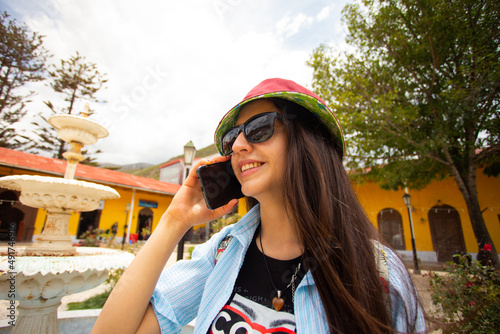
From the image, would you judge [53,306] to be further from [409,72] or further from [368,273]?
[409,72]

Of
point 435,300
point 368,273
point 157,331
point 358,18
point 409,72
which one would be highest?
point 358,18

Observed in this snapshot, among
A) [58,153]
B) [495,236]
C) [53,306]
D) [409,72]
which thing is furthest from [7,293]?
[58,153]

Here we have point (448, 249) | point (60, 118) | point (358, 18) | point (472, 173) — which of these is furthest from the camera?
point (448, 249)

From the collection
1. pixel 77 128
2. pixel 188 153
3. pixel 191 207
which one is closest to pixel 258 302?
pixel 191 207

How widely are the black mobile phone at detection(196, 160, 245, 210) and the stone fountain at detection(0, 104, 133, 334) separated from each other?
2076 millimetres

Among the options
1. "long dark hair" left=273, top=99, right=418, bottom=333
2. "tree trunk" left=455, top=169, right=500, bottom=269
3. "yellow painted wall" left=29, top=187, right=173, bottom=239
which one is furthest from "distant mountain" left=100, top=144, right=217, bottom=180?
"tree trunk" left=455, top=169, right=500, bottom=269

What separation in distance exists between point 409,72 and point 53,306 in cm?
1064

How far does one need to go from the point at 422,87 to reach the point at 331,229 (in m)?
9.14

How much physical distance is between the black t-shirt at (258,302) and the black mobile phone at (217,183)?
415 mm

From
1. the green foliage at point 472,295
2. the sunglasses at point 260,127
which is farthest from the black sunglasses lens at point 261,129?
the green foliage at point 472,295

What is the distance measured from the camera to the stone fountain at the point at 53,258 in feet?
7.59

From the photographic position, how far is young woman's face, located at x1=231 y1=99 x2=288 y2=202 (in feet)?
3.93

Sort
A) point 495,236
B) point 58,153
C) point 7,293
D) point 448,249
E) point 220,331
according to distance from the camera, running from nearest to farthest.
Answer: point 220,331 → point 7,293 → point 495,236 → point 448,249 → point 58,153

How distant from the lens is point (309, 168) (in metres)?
1.19
